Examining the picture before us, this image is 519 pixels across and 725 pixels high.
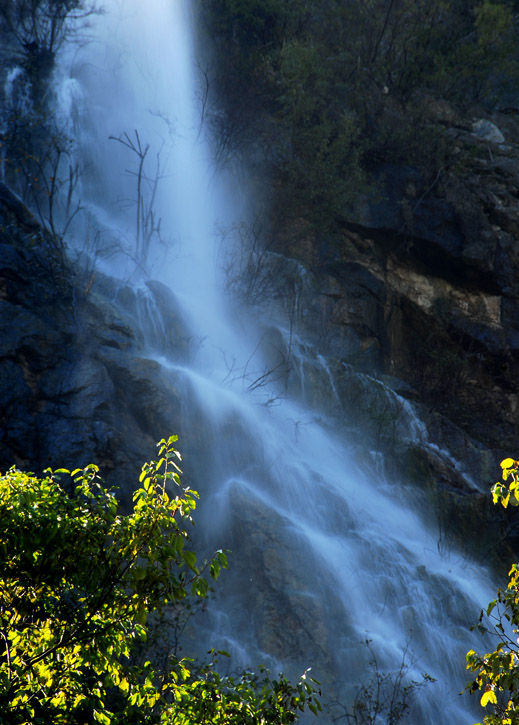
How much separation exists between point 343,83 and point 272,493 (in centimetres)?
1449

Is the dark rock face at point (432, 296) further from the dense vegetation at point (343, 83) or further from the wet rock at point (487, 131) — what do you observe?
the wet rock at point (487, 131)

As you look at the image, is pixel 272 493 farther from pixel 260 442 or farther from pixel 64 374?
pixel 64 374

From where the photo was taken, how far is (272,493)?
1100 cm

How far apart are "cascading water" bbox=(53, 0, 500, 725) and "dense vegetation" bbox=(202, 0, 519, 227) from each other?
2.10 metres

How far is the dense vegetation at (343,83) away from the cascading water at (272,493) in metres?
2.10

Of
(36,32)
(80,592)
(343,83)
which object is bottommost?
(80,592)

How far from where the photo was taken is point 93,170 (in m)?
17.7

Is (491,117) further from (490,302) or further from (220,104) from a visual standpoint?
(220,104)

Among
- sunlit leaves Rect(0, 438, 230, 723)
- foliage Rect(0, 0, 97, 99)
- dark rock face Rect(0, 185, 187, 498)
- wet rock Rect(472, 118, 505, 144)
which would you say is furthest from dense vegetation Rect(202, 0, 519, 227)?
sunlit leaves Rect(0, 438, 230, 723)

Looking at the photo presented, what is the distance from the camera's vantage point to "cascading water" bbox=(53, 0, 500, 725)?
863 centimetres

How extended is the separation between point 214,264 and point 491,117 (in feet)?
41.2

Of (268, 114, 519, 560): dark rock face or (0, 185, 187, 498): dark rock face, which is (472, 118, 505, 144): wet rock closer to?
(268, 114, 519, 560): dark rock face

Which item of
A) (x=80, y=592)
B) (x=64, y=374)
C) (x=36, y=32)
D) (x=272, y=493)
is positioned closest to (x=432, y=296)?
(x=272, y=493)

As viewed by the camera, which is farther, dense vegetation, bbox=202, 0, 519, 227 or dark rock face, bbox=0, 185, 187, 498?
dense vegetation, bbox=202, 0, 519, 227
